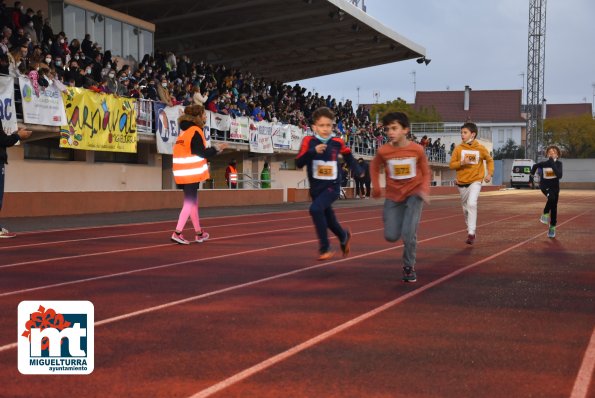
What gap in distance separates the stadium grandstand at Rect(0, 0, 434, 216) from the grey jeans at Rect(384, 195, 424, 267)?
42.7ft

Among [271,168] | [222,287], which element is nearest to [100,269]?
[222,287]

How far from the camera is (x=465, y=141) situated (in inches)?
511

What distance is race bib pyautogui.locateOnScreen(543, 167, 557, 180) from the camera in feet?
49.4

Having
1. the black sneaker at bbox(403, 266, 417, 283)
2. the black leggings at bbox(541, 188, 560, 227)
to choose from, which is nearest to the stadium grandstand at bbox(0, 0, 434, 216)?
the black leggings at bbox(541, 188, 560, 227)

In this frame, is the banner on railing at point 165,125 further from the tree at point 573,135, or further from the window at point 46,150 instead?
the tree at point 573,135

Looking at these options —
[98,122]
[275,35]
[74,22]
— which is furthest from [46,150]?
[275,35]

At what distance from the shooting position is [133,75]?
26797 mm

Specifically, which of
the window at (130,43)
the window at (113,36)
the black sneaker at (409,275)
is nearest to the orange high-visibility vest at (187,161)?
the black sneaker at (409,275)

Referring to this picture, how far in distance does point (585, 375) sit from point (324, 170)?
5213mm

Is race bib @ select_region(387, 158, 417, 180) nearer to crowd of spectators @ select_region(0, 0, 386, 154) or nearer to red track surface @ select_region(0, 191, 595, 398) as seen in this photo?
red track surface @ select_region(0, 191, 595, 398)

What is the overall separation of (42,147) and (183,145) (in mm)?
13572

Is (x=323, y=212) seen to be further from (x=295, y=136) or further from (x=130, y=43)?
(x=295, y=136)

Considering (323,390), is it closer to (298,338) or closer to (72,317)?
(298,338)

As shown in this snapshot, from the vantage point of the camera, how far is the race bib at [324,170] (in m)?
9.52
